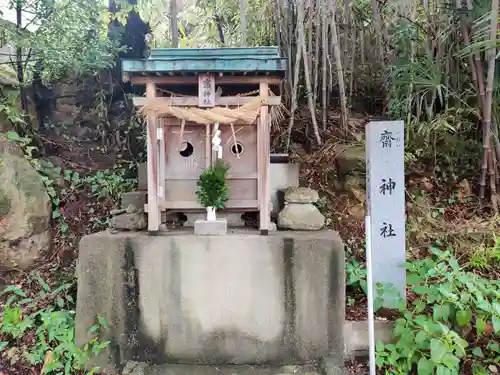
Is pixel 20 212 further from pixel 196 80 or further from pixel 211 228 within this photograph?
pixel 196 80

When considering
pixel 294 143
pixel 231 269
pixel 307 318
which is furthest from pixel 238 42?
pixel 307 318

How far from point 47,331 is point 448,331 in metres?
4.14

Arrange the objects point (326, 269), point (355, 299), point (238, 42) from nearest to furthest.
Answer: point (326, 269)
point (355, 299)
point (238, 42)

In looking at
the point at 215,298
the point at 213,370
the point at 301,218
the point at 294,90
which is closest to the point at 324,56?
the point at 294,90

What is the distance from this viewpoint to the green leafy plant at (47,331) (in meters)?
3.57

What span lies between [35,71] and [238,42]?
3.92 meters

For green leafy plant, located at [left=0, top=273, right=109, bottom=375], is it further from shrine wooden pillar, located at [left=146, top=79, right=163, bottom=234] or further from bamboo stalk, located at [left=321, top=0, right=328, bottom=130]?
bamboo stalk, located at [left=321, top=0, right=328, bottom=130]

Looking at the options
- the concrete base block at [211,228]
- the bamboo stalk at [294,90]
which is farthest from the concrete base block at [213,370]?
the bamboo stalk at [294,90]

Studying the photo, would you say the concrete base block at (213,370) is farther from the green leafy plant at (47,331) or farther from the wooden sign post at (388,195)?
the wooden sign post at (388,195)

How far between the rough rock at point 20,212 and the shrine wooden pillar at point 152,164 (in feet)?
7.13

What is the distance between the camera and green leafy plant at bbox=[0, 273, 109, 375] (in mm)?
3570

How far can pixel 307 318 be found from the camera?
A: 11.8 ft

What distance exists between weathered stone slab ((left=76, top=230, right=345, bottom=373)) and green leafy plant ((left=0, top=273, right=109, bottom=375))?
0.13m

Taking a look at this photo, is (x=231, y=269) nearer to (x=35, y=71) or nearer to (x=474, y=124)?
(x=474, y=124)
